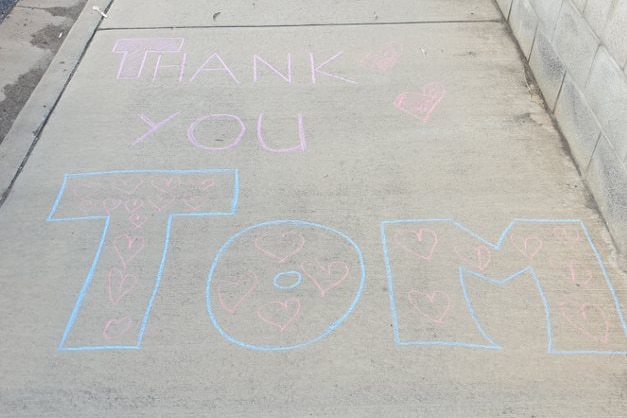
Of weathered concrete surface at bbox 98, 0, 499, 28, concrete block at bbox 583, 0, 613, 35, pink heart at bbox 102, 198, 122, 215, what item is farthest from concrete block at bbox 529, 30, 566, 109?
pink heart at bbox 102, 198, 122, 215

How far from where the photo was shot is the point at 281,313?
→ 2.95 meters

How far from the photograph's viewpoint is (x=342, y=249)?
3246mm

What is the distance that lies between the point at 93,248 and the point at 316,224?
1.27m

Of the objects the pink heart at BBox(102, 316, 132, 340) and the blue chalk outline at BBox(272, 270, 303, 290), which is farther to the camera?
the blue chalk outline at BBox(272, 270, 303, 290)

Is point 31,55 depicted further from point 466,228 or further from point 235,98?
point 466,228

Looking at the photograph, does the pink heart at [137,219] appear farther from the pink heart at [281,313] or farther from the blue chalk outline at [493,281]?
the blue chalk outline at [493,281]

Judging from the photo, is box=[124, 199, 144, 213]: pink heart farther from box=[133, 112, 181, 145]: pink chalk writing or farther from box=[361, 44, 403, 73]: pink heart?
box=[361, 44, 403, 73]: pink heart

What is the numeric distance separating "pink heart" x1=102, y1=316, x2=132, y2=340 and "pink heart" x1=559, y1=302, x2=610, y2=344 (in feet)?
7.15

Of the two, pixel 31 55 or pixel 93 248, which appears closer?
pixel 93 248

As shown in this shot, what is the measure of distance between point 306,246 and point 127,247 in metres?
1.01

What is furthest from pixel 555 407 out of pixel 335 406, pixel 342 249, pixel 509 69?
pixel 509 69

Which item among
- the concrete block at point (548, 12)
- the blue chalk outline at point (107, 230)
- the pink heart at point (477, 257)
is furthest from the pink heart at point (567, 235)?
the blue chalk outline at point (107, 230)

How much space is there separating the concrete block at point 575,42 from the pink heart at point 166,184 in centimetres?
267

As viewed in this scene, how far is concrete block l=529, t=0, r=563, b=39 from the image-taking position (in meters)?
4.17
